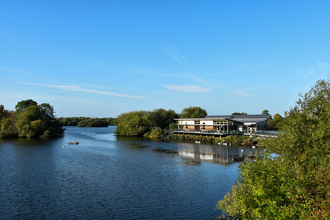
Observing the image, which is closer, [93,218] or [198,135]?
[93,218]

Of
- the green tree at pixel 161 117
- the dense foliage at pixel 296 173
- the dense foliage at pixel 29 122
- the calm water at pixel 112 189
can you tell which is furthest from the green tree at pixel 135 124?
the dense foliage at pixel 296 173

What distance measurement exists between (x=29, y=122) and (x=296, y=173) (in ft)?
284

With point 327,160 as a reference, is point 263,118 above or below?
above

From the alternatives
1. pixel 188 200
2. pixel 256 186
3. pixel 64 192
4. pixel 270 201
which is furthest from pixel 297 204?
pixel 64 192

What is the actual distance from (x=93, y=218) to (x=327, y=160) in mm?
15547

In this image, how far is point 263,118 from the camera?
237 ft

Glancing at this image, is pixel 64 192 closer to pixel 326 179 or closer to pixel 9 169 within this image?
pixel 9 169

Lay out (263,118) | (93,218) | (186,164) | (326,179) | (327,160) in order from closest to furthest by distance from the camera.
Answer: (326,179), (327,160), (93,218), (186,164), (263,118)

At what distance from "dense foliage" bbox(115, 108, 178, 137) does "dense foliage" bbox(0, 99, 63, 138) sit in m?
26.9

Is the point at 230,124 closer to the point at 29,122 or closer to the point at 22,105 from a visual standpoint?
the point at 29,122

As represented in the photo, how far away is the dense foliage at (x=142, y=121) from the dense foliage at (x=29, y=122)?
2689 cm

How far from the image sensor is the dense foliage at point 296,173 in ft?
32.5

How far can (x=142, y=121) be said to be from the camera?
90.0 metres

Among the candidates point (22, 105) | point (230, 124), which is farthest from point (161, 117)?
point (22, 105)
